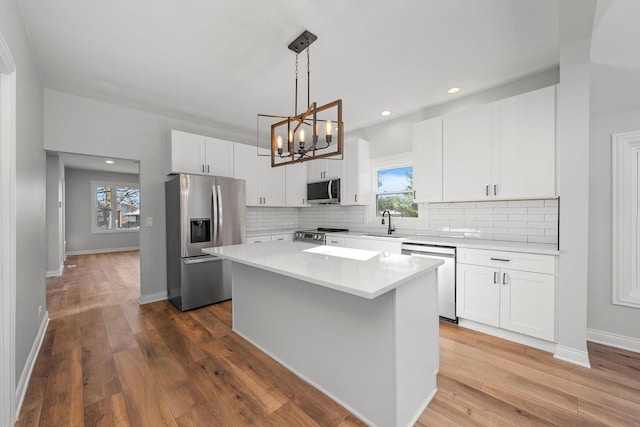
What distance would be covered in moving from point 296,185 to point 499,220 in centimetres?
329

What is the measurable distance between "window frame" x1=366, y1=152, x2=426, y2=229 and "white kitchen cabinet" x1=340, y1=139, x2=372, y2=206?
8cm

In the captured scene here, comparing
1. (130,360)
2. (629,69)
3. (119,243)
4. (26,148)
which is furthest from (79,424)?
(119,243)

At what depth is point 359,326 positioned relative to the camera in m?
1.61

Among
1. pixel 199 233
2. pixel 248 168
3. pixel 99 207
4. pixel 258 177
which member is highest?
pixel 248 168

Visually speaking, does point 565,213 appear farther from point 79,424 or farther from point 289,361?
point 79,424

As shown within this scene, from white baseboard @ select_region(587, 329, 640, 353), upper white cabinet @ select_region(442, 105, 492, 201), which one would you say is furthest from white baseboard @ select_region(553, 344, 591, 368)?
upper white cabinet @ select_region(442, 105, 492, 201)

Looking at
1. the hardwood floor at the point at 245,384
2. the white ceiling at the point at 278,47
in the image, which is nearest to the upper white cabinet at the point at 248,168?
the white ceiling at the point at 278,47

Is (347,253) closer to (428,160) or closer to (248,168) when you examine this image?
(428,160)

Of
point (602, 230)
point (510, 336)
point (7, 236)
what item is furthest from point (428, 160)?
point (7, 236)

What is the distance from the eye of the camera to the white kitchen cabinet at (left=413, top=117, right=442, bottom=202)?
3219mm

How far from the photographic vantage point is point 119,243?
8414 millimetres

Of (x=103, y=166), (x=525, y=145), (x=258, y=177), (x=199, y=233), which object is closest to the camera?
(x=525, y=145)

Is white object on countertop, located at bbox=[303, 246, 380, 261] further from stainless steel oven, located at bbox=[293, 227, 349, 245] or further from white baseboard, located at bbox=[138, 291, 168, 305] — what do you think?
white baseboard, located at bbox=[138, 291, 168, 305]

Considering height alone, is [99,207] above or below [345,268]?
above
